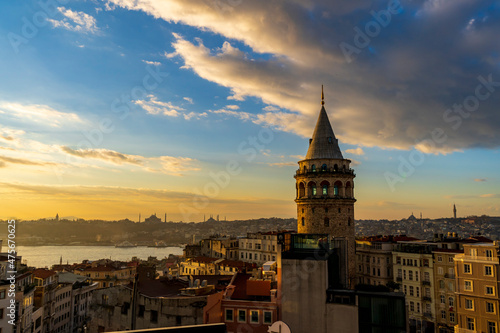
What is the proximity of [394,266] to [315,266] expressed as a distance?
28.9m

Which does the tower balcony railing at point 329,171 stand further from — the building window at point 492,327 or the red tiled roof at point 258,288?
the building window at point 492,327

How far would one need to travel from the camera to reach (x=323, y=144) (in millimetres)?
39031

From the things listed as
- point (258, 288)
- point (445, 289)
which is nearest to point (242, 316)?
point (258, 288)

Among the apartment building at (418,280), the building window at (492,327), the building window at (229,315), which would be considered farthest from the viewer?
the apartment building at (418,280)

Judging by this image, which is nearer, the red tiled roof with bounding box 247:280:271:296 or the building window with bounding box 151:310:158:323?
the building window with bounding box 151:310:158:323

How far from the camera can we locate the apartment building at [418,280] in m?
40.1

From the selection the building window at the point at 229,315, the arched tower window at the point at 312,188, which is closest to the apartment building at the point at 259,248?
the arched tower window at the point at 312,188

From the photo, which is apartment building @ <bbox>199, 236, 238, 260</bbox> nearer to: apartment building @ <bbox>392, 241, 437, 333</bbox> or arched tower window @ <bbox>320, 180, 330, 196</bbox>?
apartment building @ <bbox>392, 241, 437, 333</bbox>

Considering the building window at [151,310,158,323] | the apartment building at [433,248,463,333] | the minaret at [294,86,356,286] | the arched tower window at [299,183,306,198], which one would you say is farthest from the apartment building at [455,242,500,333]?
the building window at [151,310,158,323]

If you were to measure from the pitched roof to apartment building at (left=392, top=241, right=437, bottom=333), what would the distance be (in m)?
Result: 15.8

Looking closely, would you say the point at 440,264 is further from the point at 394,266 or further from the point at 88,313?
the point at 88,313

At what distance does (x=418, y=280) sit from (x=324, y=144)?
20267 mm

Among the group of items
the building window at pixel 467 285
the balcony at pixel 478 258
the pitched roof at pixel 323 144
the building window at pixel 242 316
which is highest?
the pitched roof at pixel 323 144

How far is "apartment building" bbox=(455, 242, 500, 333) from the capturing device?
29.4 meters
